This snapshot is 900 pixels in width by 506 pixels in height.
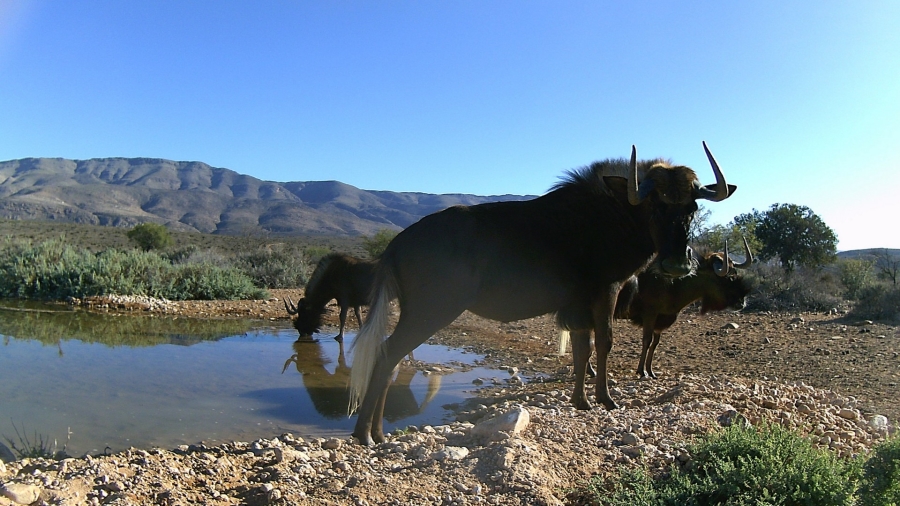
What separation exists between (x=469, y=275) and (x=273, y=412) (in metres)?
2.89

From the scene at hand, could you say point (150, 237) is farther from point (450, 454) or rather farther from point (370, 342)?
point (450, 454)

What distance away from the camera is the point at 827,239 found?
25.5 metres

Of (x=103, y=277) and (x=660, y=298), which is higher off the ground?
(x=660, y=298)

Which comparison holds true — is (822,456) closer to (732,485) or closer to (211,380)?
(732,485)

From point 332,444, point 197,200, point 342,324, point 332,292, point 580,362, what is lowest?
point 332,444

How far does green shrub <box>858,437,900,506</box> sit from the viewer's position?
10.9 feet

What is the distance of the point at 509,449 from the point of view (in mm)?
4047

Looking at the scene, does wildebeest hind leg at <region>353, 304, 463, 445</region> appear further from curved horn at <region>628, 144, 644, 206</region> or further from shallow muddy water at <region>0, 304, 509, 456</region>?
curved horn at <region>628, 144, 644, 206</region>

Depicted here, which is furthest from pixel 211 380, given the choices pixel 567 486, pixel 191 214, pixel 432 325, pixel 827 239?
pixel 191 214

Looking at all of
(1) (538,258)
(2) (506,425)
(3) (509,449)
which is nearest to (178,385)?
(2) (506,425)

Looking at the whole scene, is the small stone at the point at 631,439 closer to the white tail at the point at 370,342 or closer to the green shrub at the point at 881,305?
the white tail at the point at 370,342

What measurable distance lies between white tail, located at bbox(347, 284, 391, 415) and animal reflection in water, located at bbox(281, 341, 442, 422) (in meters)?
1.65

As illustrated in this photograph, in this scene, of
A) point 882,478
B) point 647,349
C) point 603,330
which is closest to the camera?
point 882,478

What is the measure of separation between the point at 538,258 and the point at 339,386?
3.77 m
